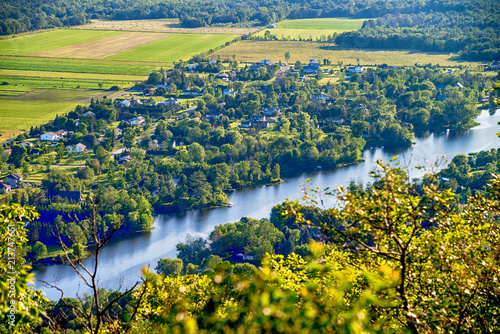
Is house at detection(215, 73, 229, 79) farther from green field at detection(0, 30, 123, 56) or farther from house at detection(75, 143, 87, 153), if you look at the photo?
green field at detection(0, 30, 123, 56)

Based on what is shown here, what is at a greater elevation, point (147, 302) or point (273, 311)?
point (273, 311)

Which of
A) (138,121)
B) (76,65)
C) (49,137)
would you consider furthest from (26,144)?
(76,65)

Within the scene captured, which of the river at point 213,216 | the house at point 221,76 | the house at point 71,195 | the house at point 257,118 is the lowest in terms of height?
the river at point 213,216

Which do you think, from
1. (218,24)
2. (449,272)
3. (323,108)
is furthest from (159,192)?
(218,24)

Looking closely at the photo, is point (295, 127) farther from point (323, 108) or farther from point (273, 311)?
point (273, 311)

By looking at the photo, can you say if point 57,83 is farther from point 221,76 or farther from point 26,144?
point 26,144

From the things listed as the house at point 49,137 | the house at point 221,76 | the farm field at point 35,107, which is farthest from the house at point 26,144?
the house at point 221,76

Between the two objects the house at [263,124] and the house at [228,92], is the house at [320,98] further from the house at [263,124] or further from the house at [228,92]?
the house at [228,92]
